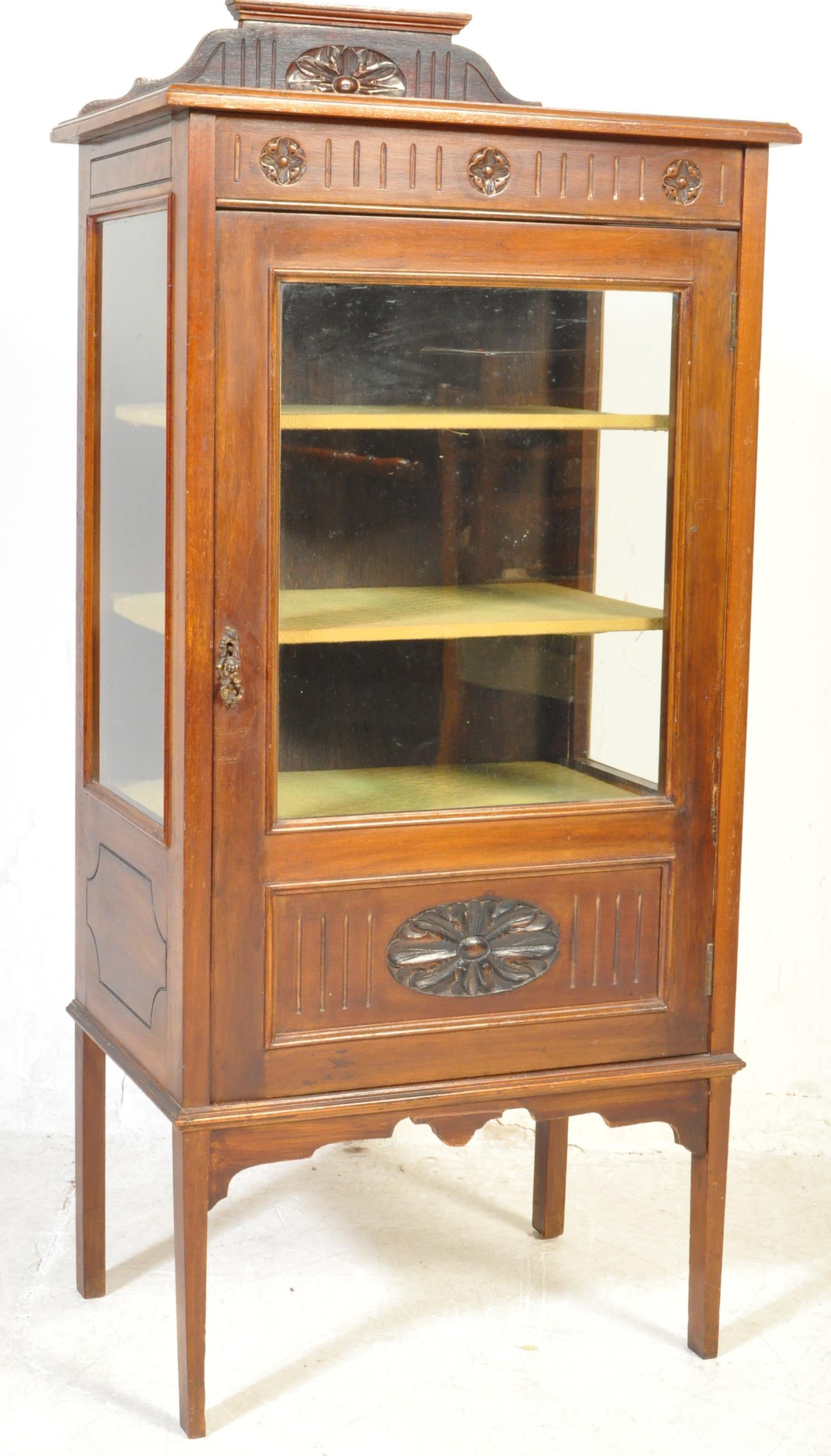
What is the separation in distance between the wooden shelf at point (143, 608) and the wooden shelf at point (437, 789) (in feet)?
0.87

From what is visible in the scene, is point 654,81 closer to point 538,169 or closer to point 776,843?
point 538,169

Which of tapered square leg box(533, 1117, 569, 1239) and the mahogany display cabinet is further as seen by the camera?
tapered square leg box(533, 1117, 569, 1239)

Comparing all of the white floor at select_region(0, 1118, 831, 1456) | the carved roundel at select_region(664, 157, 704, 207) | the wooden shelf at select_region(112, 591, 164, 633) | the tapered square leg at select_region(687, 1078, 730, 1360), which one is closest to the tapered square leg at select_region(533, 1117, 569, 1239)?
the white floor at select_region(0, 1118, 831, 1456)

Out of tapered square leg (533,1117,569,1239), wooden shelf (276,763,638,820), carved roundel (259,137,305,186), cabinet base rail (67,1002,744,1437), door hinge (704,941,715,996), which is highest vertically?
carved roundel (259,137,305,186)

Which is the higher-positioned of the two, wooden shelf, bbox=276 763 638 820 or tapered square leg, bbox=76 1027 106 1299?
wooden shelf, bbox=276 763 638 820

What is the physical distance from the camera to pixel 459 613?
2475mm

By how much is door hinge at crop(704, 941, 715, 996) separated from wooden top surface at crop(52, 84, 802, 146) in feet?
3.69

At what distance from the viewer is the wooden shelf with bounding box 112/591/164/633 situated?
7.84ft

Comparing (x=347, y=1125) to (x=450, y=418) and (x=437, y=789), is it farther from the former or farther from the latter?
(x=450, y=418)

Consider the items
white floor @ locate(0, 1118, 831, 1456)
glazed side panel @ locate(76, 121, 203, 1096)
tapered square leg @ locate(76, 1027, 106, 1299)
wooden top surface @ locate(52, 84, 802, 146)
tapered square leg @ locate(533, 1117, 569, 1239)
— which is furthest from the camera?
tapered square leg @ locate(533, 1117, 569, 1239)

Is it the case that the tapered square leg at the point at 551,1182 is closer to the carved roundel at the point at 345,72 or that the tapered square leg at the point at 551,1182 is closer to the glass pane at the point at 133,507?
the glass pane at the point at 133,507

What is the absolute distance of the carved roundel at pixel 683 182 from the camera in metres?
2.40

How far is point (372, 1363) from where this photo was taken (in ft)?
8.70

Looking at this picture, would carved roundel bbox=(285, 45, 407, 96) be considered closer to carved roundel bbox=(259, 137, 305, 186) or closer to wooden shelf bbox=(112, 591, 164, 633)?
carved roundel bbox=(259, 137, 305, 186)
